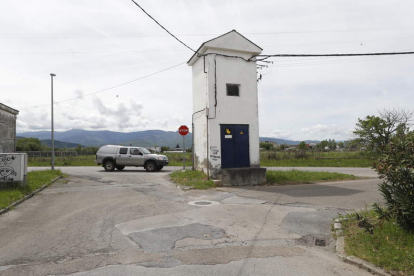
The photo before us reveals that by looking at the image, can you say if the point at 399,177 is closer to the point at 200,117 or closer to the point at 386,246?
the point at 386,246

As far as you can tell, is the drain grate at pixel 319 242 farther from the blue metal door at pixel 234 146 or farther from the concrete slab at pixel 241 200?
the blue metal door at pixel 234 146

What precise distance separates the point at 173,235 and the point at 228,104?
30.3 ft

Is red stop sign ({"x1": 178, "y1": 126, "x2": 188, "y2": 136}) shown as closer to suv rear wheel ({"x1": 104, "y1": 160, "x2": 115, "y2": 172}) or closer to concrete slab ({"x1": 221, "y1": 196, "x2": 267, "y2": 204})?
suv rear wheel ({"x1": 104, "y1": 160, "x2": 115, "y2": 172})

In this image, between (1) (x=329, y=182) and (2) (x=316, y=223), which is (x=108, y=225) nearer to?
(2) (x=316, y=223)

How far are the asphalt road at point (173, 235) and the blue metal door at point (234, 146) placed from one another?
382 centimetres

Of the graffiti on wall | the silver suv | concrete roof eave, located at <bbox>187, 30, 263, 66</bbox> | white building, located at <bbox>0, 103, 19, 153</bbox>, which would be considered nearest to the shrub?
concrete roof eave, located at <bbox>187, 30, 263, 66</bbox>

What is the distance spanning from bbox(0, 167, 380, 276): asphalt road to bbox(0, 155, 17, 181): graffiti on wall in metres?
1.59

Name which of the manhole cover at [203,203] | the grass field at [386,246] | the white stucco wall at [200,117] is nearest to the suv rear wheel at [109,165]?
the white stucco wall at [200,117]

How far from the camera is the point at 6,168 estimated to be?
1057cm

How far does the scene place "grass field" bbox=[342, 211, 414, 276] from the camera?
3918mm

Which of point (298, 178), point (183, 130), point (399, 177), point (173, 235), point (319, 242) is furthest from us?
point (183, 130)

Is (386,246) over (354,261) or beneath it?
over

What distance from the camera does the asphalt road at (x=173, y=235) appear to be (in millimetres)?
4105

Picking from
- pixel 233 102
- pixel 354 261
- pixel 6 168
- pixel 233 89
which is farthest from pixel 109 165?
pixel 354 261
